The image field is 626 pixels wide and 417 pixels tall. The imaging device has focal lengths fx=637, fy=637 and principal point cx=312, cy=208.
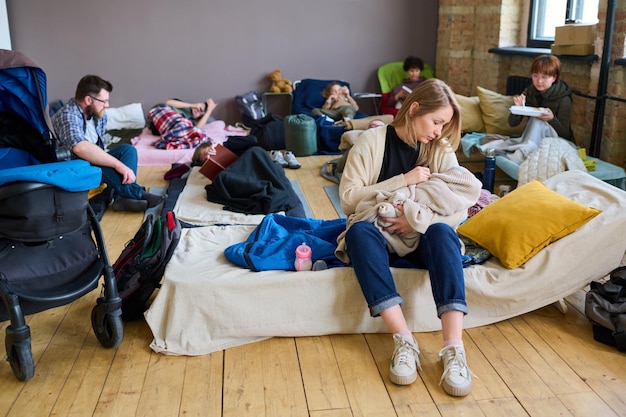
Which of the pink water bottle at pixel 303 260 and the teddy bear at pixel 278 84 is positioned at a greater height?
the teddy bear at pixel 278 84

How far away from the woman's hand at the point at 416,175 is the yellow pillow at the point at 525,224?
39 cm

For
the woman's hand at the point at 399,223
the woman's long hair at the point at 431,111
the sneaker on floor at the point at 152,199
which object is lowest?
the sneaker on floor at the point at 152,199

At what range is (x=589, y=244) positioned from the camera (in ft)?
8.59

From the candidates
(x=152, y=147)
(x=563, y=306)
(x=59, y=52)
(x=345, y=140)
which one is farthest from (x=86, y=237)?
(x=59, y=52)

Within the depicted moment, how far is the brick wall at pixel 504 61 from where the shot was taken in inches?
174

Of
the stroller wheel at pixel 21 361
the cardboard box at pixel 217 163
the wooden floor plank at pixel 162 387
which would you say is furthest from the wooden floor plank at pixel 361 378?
the cardboard box at pixel 217 163

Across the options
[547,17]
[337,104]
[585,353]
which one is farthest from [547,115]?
[337,104]

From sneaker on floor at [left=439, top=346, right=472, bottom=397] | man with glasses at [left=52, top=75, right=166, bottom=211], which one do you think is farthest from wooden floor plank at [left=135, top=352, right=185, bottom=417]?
man with glasses at [left=52, top=75, right=166, bottom=211]

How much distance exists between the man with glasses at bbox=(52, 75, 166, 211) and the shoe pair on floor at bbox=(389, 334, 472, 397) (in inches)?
98.3

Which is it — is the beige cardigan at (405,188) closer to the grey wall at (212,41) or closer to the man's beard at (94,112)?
the man's beard at (94,112)

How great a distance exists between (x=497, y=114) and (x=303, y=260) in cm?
329

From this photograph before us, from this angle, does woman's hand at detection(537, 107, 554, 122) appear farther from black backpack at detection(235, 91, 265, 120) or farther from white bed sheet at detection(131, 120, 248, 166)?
black backpack at detection(235, 91, 265, 120)

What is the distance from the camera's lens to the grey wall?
692 centimetres

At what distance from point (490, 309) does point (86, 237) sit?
5.44ft
